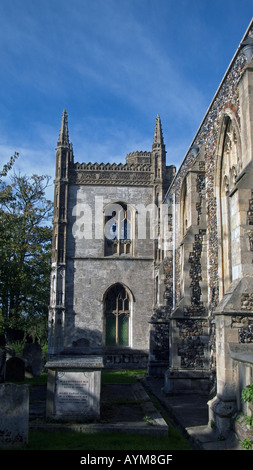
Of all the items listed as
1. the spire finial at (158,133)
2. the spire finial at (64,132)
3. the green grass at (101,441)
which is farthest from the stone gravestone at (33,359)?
the spire finial at (158,133)

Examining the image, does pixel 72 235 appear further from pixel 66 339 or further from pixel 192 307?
pixel 192 307

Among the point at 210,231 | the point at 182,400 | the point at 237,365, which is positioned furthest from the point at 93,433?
A: the point at 210,231

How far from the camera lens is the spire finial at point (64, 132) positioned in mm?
24469

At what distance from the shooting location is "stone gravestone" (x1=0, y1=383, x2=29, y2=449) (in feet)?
20.7

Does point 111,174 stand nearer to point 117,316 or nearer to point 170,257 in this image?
point 117,316

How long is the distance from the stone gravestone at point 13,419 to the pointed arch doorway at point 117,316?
1635cm

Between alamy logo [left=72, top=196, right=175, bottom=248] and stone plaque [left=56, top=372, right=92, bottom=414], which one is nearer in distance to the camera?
stone plaque [left=56, top=372, right=92, bottom=414]

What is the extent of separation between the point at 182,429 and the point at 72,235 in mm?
16180

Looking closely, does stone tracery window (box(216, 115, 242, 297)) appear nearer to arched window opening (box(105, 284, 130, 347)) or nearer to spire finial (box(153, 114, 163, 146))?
arched window opening (box(105, 284, 130, 347))

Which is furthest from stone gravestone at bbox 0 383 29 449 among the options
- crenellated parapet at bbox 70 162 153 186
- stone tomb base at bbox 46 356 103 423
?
crenellated parapet at bbox 70 162 153 186

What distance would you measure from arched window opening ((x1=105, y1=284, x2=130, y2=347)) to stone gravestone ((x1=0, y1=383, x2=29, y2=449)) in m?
16.4

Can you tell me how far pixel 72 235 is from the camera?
23312mm

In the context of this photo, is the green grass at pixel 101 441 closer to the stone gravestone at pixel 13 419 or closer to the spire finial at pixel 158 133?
the stone gravestone at pixel 13 419

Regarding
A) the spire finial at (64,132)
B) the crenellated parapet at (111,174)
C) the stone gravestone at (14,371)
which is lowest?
the stone gravestone at (14,371)
